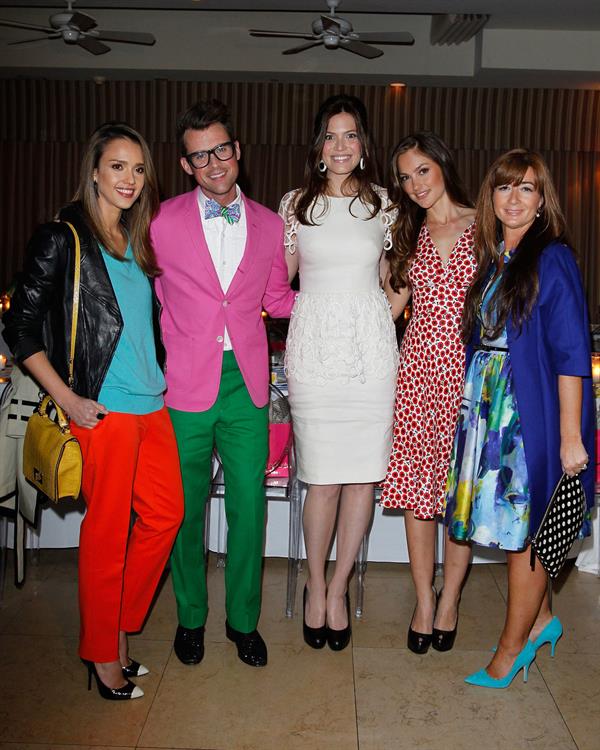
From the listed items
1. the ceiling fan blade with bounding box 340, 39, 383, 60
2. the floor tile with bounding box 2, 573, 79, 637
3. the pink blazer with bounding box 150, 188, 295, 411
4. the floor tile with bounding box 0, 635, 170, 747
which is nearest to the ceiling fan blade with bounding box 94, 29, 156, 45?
the ceiling fan blade with bounding box 340, 39, 383, 60

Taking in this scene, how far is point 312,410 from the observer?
2.69 m

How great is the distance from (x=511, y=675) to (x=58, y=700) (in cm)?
143

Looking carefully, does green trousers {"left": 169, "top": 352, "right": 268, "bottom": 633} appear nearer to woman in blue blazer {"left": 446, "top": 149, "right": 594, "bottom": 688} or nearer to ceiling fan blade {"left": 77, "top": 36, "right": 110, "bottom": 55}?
woman in blue blazer {"left": 446, "top": 149, "right": 594, "bottom": 688}

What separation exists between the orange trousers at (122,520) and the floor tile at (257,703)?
252 mm

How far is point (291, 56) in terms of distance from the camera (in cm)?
840

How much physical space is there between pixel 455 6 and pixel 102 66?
3.85 m

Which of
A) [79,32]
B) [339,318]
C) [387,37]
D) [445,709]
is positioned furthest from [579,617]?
[79,32]

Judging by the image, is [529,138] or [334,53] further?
[529,138]

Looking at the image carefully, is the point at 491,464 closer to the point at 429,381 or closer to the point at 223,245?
the point at 429,381

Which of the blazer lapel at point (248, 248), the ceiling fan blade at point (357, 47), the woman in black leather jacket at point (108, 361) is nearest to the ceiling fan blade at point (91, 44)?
the ceiling fan blade at point (357, 47)

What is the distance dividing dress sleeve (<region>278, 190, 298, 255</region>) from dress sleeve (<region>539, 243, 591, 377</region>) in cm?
84

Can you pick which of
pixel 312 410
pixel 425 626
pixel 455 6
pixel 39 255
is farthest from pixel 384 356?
pixel 455 6

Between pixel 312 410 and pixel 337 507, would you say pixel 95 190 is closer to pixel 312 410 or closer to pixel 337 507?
pixel 312 410

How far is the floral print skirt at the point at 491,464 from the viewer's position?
2322mm
